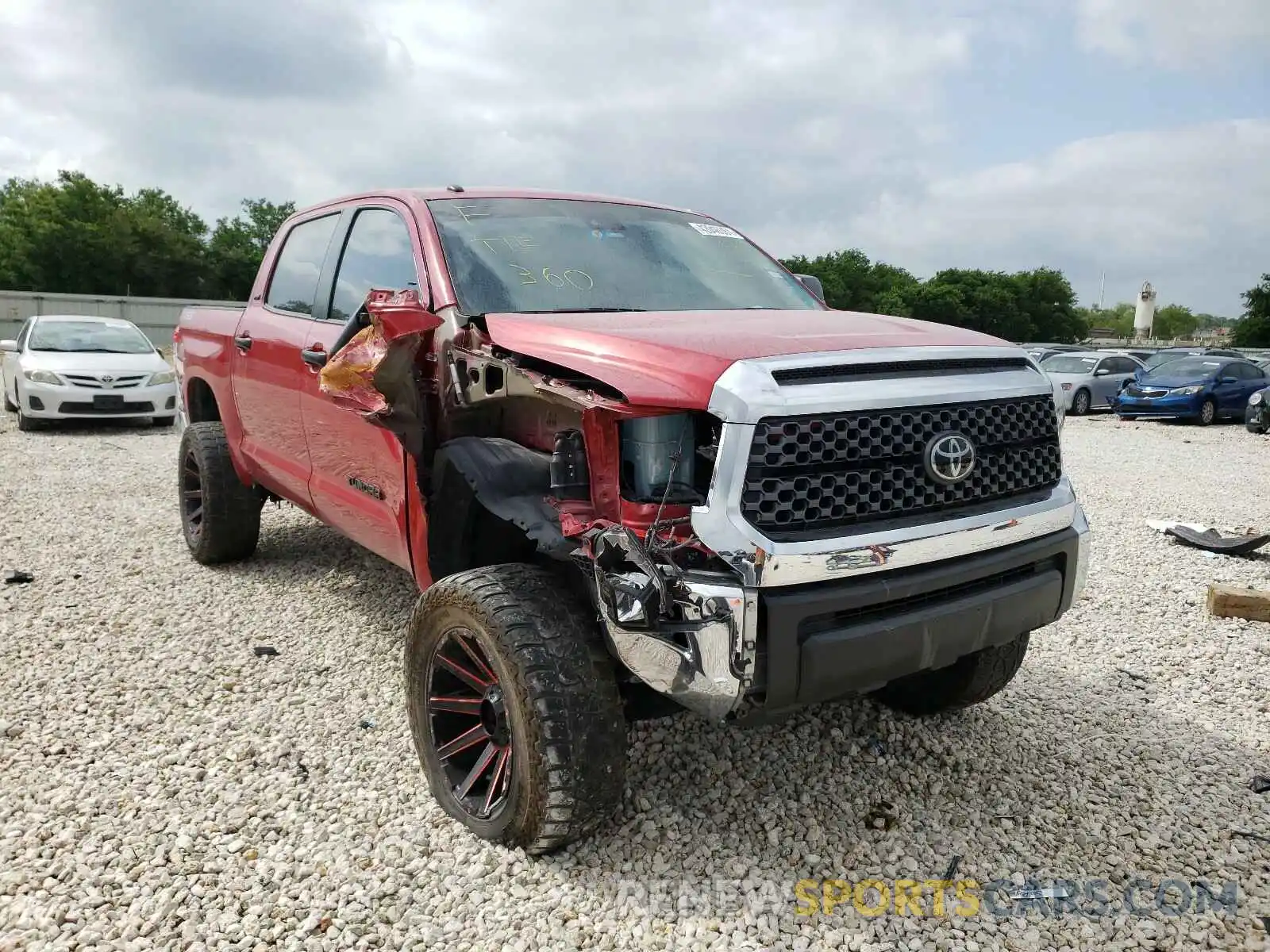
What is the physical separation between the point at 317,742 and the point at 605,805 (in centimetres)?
139

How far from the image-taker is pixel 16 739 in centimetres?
335

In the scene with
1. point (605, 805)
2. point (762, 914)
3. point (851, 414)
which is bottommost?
point (762, 914)

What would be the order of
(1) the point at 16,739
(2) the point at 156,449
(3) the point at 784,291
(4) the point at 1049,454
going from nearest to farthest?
(4) the point at 1049,454
(1) the point at 16,739
(3) the point at 784,291
(2) the point at 156,449

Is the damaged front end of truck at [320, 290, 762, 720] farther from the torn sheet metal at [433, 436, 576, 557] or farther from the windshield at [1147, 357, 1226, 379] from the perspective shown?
the windshield at [1147, 357, 1226, 379]

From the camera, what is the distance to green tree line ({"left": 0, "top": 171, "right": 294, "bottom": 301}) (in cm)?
5031

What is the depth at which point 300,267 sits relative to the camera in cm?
450

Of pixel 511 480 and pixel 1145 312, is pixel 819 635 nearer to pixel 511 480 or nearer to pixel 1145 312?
pixel 511 480

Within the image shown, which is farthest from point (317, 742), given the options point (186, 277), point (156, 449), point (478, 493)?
point (186, 277)

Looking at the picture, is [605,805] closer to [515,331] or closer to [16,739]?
[515,331]

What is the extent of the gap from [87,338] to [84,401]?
1460mm

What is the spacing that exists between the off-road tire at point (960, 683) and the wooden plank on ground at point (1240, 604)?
7.38 feet

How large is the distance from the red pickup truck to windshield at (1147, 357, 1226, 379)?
17904 mm

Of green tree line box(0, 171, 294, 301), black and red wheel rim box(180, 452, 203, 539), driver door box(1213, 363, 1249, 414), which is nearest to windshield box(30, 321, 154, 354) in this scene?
black and red wheel rim box(180, 452, 203, 539)

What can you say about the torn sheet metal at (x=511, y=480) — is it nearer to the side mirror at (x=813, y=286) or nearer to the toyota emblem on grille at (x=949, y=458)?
the toyota emblem on grille at (x=949, y=458)
